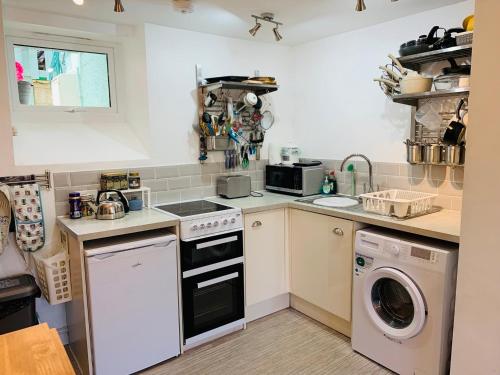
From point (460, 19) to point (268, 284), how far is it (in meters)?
2.22

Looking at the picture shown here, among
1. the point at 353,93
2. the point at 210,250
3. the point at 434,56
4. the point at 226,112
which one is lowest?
the point at 210,250

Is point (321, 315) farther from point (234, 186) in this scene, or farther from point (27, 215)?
point (27, 215)

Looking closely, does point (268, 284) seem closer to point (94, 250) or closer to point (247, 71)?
point (94, 250)

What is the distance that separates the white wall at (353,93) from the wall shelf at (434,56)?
0.25 meters

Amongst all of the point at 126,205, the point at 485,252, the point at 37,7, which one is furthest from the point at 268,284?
the point at 37,7

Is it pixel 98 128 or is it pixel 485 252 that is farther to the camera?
pixel 98 128

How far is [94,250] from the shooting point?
202cm

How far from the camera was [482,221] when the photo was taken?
1629 millimetres

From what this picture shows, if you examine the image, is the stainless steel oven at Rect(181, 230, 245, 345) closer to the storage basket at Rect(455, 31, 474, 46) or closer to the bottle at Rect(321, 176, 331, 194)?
the bottle at Rect(321, 176, 331, 194)

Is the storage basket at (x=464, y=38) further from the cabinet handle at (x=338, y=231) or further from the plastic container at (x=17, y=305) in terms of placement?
the plastic container at (x=17, y=305)

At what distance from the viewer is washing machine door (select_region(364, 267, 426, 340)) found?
2.03 m

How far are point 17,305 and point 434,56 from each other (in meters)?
2.84

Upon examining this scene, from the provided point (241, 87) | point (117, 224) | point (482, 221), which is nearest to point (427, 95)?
point (482, 221)

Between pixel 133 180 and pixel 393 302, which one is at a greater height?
pixel 133 180
